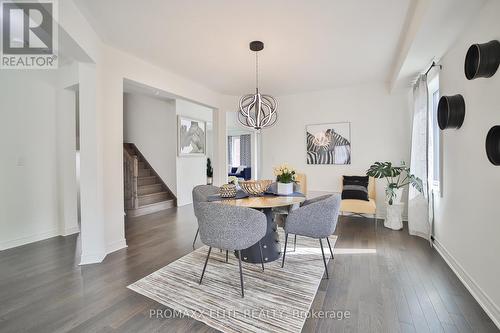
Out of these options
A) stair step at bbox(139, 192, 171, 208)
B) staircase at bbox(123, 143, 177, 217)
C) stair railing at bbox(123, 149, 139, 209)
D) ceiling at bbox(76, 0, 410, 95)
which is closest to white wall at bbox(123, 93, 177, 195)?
staircase at bbox(123, 143, 177, 217)

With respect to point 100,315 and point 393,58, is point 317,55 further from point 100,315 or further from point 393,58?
point 100,315

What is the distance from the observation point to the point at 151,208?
5410 mm

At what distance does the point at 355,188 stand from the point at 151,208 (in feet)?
14.2

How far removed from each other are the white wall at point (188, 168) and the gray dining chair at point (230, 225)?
4.08 m

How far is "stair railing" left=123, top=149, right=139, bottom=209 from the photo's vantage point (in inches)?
203

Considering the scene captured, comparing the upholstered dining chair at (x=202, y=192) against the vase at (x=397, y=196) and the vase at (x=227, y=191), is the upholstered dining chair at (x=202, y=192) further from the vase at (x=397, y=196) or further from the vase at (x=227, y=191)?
the vase at (x=397, y=196)

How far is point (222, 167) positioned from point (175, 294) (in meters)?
3.47

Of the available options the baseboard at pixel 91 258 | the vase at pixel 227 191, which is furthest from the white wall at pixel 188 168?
the vase at pixel 227 191

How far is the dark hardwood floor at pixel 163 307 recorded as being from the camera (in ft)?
5.66

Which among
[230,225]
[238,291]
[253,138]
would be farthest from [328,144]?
[238,291]

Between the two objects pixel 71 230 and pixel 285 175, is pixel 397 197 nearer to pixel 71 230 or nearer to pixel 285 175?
pixel 285 175

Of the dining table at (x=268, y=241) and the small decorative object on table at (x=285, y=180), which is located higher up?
the small decorative object on table at (x=285, y=180)

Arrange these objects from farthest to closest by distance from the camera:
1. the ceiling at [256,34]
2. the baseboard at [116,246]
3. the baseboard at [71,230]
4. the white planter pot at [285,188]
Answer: the baseboard at [71,230] < the baseboard at [116,246] < the white planter pot at [285,188] < the ceiling at [256,34]

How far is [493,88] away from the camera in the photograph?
1.84 metres
